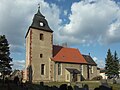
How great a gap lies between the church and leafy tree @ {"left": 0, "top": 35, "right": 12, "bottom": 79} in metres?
4.14

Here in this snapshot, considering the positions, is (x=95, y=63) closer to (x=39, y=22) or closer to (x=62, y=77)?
(x=62, y=77)

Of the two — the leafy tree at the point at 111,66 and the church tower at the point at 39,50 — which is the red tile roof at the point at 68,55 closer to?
the church tower at the point at 39,50

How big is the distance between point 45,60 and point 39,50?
2451 millimetres

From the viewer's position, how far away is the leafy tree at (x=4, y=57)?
144 feet

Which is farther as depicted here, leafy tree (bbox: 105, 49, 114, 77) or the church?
leafy tree (bbox: 105, 49, 114, 77)

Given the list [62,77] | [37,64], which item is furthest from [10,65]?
[62,77]

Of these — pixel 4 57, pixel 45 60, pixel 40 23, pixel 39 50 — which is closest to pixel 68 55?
pixel 45 60

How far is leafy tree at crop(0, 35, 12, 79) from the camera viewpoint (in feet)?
144

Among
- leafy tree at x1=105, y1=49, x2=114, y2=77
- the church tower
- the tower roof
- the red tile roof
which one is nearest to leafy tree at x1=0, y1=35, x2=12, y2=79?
the church tower

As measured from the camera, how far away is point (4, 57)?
43781mm

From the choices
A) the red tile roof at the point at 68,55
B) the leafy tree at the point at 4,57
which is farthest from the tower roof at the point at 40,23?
the leafy tree at the point at 4,57

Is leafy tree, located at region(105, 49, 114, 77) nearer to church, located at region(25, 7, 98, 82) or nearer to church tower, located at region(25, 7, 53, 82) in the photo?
church, located at region(25, 7, 98, 82)

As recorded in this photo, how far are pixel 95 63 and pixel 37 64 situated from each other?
18462mm

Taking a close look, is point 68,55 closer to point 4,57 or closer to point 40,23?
point 40,23
